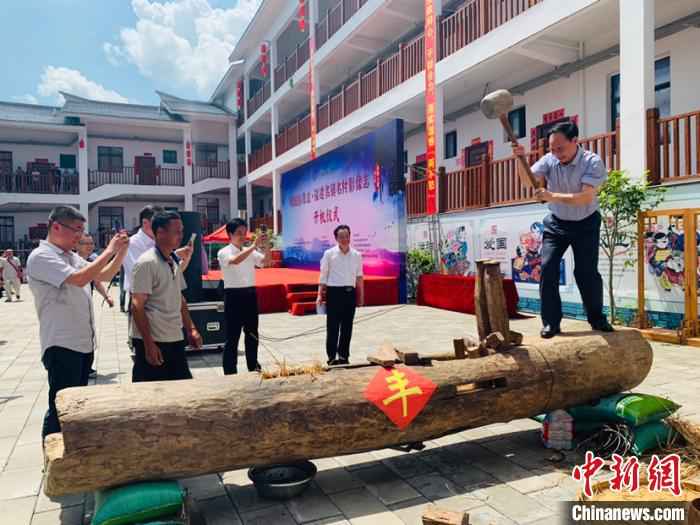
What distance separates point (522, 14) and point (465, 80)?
2.74 metres

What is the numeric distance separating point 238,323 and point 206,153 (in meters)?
24.5

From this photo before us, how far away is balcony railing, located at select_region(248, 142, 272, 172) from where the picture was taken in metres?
22.0

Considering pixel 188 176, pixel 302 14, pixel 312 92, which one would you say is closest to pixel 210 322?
pixel 312 92

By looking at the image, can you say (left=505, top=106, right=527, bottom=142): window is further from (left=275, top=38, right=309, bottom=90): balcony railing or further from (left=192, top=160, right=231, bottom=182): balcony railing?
(left=192, top=160, right=231, bottom=182): balcony railing

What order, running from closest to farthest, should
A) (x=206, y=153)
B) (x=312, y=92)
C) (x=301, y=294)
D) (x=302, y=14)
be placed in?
(x=301, y=294) < (x=312, y=92) < (x=302, y=14) < (x=206, y=153)

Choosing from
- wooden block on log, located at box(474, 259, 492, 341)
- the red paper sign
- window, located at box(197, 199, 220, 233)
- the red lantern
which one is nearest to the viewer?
the red paper sign

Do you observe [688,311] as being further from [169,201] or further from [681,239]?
[169,201]

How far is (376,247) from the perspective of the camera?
439 inches

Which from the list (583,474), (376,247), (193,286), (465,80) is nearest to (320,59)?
(465,80)

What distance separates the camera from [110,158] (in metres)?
25.4

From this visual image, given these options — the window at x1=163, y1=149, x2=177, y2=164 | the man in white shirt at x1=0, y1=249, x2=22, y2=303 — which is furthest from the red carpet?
the window at x1=163, y1=149, x2=177, y2=164

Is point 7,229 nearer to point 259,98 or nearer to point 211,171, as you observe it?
point 211,171

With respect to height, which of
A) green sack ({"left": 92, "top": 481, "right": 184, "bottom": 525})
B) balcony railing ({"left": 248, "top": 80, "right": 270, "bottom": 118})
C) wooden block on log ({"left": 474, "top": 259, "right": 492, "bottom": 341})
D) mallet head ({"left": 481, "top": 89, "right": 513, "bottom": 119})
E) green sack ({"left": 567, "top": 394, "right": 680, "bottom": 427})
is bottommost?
green sack ({"left": 92, "top": 481, "right": 184, "bottom": 525})

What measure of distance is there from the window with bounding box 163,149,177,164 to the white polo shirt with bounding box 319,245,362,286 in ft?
78.4
